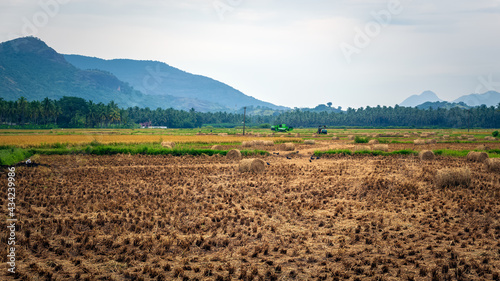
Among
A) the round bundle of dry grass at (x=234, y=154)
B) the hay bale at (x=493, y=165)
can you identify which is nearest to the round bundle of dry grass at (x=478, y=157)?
the hay bale at (x=493, y=165)

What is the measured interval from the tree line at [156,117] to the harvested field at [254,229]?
330 ft

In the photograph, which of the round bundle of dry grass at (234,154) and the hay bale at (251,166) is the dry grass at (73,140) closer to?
the round bundle of dry grass at (234,154)

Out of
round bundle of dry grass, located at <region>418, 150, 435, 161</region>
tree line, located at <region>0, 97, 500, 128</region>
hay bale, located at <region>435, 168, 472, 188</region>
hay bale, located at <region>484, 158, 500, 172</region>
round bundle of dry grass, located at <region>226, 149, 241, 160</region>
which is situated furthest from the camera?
tree line, located at <region>0, 97, 500, 128</region>

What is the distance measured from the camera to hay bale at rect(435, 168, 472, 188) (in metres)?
18.7

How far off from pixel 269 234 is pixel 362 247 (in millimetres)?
2783

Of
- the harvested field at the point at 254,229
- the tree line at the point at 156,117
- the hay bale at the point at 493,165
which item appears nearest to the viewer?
the harvested field at the point at 254,229

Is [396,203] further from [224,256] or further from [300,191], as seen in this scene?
[224,256]

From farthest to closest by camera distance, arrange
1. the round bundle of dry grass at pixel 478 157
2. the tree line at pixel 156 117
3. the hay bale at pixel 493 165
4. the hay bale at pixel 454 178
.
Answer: the tree line at pixel 156 117 < the round bundle of dry grass at pixel 478 157 < the hay bale at pixel 493 165 < the hay bale at pixel 454 178

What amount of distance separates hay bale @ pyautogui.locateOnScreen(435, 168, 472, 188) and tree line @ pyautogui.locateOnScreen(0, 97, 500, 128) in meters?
96.9

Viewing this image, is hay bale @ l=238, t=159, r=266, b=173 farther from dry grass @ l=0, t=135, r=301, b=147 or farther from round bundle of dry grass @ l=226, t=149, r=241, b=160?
dry grass @ l=0, t=135, r=301, b=147

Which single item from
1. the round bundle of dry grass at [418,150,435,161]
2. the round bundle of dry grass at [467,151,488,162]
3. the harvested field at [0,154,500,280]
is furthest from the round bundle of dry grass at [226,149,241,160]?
the round bundle of dry grass at [467,151,488,162]

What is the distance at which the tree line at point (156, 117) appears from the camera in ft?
373

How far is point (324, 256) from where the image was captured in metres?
9.69

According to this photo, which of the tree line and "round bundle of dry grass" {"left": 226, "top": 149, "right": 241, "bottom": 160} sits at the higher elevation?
the tree line
